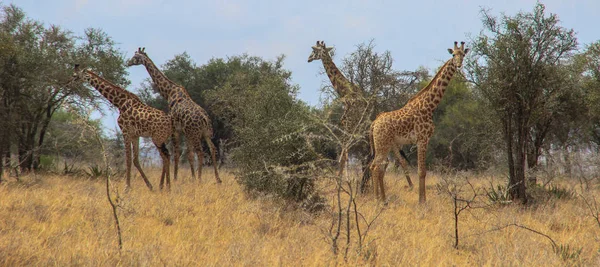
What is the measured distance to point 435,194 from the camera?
1277 centimetres

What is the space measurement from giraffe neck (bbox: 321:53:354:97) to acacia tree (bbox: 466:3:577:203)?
308 cm

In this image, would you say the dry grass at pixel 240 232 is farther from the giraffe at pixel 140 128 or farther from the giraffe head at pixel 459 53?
the giraffe head at pixel 459 53

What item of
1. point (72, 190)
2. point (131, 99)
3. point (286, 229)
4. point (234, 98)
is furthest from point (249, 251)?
point (234, 98)

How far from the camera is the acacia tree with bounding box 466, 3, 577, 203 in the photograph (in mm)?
11328

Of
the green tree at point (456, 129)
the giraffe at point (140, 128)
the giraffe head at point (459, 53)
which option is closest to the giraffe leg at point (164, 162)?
the giraffe at point (140, 128)

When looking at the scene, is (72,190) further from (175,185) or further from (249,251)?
(249,251)

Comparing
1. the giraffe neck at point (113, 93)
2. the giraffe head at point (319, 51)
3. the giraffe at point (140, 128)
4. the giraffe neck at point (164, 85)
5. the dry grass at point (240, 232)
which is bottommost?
the dry grass at point (240, 232)

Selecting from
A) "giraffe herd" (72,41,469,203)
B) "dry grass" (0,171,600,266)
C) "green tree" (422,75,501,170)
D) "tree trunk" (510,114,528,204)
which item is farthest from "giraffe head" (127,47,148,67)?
"green tree" (422,75,501,170)

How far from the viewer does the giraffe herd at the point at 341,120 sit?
36.6ft

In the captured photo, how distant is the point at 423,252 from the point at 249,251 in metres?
2.13

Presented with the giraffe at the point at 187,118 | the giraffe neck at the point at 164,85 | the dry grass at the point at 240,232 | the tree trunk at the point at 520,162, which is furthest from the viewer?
the giraffe neck at the point at 164,85

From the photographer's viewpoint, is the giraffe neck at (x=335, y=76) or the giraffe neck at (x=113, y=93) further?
the giraffe neck at (x=335, y=76)

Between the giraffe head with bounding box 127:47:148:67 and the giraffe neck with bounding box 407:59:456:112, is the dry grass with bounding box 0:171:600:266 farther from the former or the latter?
the giraffe head with bounding box 127:47:148:67

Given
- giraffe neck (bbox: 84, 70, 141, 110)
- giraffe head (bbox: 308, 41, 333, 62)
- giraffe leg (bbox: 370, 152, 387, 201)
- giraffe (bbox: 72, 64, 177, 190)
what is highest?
giraffe head (bbox: 308, 41, 333, 62)
